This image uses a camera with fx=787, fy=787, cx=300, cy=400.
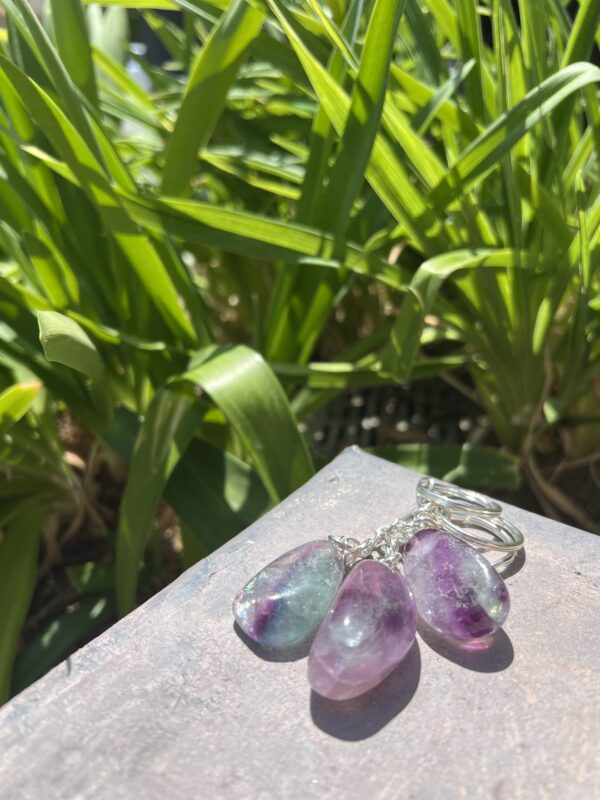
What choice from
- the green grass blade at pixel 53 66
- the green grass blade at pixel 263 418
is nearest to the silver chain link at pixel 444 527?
the green grass blade at pixel 263 418

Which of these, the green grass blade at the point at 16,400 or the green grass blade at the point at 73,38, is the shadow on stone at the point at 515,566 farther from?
the green grass blade at the point at 73,38

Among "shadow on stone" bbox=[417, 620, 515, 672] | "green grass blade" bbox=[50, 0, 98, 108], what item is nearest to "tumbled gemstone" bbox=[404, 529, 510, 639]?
"shadow on stone" bbox=[417, 620, 515, 672]

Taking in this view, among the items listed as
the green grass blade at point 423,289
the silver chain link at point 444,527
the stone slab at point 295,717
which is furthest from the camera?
the green grass blade at point 423,289

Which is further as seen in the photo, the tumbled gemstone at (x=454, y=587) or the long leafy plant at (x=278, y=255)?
the long leafy plant at (x=278, y=255)

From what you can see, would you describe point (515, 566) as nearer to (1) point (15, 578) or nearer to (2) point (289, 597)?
(2) point (289, 597)

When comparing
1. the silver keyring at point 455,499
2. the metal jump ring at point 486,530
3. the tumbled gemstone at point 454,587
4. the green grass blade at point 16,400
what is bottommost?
the metal jump ring at point 486,530

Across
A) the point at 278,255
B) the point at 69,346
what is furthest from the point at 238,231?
the point at 69,346
